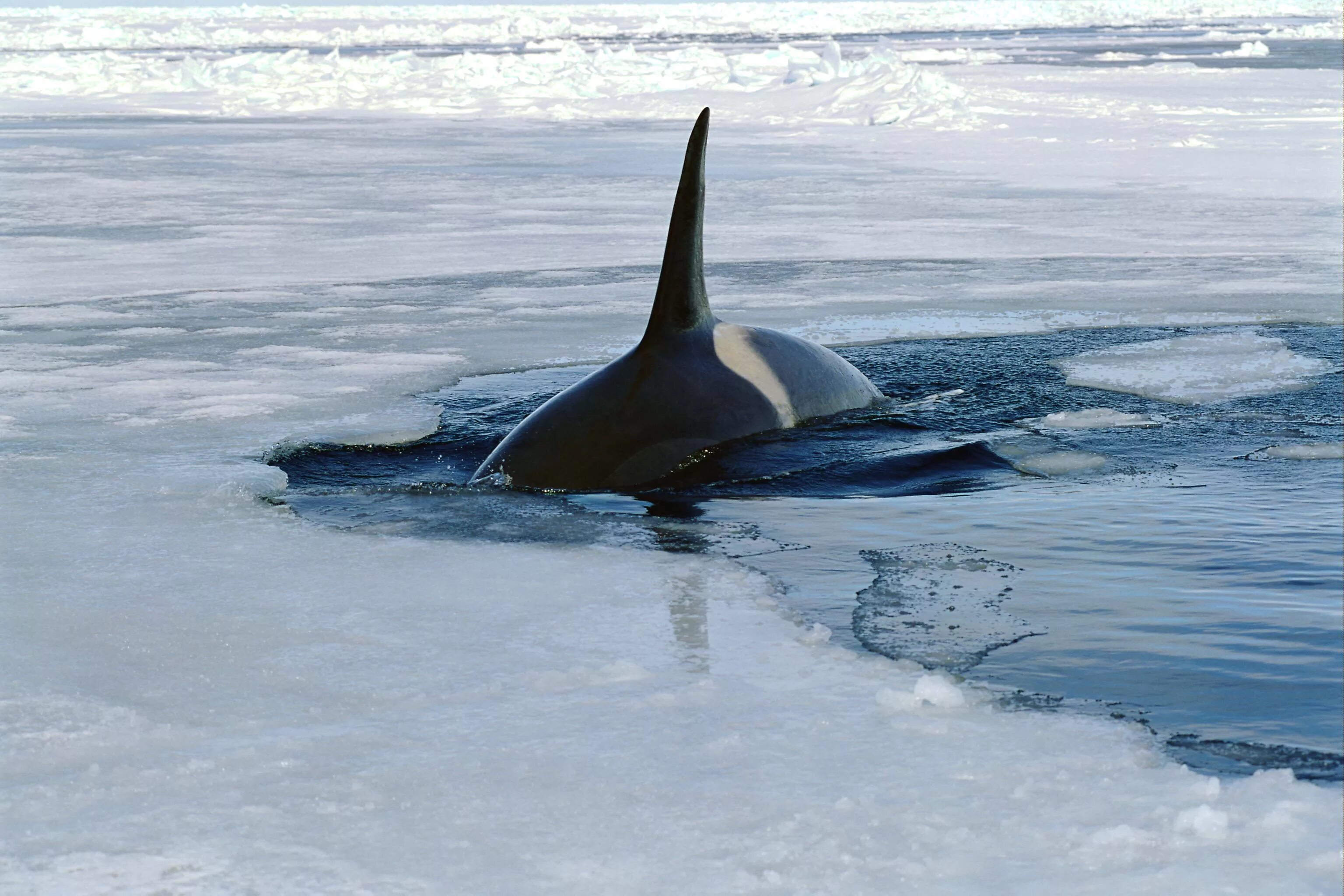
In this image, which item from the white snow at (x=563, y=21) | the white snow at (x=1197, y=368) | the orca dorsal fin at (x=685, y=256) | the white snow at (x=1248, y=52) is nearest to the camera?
the orca dorsal fin at (x=685, y=256)

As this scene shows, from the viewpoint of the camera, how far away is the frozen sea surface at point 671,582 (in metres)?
3.01

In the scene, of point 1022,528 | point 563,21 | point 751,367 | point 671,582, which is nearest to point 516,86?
point 751,367

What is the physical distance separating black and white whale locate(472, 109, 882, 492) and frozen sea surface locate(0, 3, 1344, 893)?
0.24 metres

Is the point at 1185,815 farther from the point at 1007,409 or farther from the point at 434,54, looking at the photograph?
the point at 434,54

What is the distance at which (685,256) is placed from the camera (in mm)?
6445

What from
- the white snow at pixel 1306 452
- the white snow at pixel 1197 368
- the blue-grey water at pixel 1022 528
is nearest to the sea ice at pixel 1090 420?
the blue-grey water at pixel 1022 528

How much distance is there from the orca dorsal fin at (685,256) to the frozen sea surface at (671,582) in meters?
0.82

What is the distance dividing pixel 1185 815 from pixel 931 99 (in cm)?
3017

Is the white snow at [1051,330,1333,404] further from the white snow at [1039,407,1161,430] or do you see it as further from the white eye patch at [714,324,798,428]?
the white eye patch at [714,324,798,428]

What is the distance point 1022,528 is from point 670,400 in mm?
1714

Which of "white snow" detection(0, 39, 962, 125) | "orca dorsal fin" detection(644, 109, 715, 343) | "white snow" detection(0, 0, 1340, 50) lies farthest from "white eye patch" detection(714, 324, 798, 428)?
"white snow" detection(0, 0, 1340, 50)

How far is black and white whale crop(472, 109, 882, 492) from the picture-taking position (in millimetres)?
6266

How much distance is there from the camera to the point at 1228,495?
5754 millimetres

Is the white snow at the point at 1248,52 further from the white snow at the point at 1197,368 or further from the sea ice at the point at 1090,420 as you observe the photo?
the sea ice at the point at 1090,420
